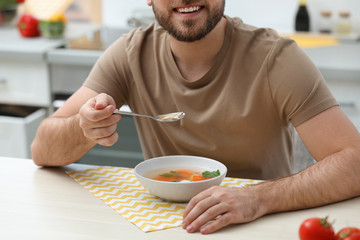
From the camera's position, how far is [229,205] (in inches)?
46.2

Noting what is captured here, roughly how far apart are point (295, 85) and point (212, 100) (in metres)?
0.23

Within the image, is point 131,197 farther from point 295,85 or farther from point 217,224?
point 295,85

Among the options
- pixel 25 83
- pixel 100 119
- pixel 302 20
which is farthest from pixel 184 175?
pixel 302 20

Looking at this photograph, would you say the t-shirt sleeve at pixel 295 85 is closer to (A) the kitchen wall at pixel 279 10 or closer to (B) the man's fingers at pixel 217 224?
(B) the man's fingers at pixel 217 224

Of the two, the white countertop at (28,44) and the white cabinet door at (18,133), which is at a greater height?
the white countertop at (28,44)

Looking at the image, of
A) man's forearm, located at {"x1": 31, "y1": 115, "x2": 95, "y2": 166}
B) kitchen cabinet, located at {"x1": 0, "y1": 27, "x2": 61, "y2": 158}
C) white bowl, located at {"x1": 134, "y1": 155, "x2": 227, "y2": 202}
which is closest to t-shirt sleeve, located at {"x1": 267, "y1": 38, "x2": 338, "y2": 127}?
white bowl, located at {"x1": 134, "y1": 155, "x2": 227, "y2": 202}

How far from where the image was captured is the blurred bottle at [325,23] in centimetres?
283

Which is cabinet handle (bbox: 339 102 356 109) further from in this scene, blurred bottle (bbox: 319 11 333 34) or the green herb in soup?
the green herb in soup

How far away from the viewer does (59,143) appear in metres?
1.56

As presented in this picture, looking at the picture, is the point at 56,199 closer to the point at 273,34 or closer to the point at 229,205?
the point at 229,205

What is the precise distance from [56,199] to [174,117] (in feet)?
A: 1.17

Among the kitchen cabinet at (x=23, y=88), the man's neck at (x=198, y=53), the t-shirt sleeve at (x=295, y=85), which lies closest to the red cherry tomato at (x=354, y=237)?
the t-shirt sleeve at (x=295, y=85)

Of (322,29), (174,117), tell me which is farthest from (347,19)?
(174,117)

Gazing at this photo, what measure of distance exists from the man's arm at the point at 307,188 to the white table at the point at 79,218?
0.02 metres
